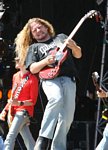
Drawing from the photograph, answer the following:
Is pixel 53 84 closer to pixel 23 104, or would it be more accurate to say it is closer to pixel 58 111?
pixel 58 111

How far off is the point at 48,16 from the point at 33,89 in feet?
12.0

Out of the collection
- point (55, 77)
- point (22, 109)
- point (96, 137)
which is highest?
point (55, 77)

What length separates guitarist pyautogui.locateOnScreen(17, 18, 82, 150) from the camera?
503 centimetres

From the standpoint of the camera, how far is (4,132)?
906 centimetres

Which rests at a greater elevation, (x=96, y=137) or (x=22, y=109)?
(x=22, y=109)

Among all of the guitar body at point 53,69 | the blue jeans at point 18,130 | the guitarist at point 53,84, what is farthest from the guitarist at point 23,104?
the guitar body at point 53,69

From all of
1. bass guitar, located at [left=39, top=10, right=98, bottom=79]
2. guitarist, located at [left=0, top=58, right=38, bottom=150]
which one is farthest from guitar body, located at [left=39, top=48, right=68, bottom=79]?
guitarist, located at [left=0, top=58, right=38, bottom=150]

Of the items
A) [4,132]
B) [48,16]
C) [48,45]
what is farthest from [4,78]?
[48,45]

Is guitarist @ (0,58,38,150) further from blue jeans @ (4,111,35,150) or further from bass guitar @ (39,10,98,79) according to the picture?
bass guitar @ (39,10,98,79)

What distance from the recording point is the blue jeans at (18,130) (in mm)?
6195

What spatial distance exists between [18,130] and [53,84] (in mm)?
1411

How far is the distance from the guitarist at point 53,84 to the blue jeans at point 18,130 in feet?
3.28

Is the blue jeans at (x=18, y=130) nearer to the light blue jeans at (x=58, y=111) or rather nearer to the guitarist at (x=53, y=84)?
the guitarist at (x=53, y=84)

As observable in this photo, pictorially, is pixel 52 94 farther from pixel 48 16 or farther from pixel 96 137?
pixel 48 16
